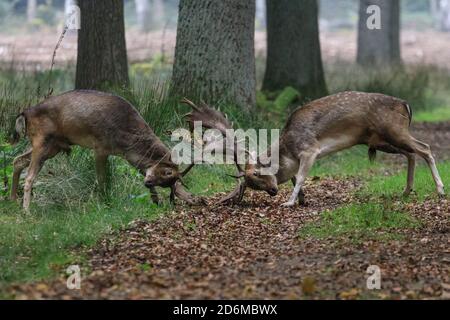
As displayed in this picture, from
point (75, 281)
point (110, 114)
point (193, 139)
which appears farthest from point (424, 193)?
point (75, 281)

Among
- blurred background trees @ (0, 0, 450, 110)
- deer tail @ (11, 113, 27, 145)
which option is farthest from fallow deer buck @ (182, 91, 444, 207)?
blurred background trees @ (0, 0, 450, 110)

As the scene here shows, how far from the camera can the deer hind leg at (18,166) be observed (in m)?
10.7

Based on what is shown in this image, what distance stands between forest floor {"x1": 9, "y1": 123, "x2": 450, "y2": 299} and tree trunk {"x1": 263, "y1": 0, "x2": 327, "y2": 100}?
19.9 feet

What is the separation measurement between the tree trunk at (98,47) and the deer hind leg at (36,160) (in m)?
3.41

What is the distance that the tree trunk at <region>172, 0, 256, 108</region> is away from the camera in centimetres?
1413

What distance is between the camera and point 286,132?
11.3 metres

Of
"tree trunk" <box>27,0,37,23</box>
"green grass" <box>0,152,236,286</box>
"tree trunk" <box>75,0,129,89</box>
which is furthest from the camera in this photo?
"tree trunk" <box>27,0,37,23</box>

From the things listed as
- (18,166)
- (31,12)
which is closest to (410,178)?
(18,166)

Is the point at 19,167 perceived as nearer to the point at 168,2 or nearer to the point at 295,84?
the point at 295,84

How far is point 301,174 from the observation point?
11.0 metres

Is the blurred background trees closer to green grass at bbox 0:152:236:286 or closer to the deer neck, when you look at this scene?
green grass at bbox 0:152:236:286

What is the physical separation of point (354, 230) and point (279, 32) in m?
8.80

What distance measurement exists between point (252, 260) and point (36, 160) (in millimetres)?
3329

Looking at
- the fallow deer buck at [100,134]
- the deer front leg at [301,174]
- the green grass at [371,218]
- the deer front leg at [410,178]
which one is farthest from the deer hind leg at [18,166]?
the deer front leg at [410,178]
